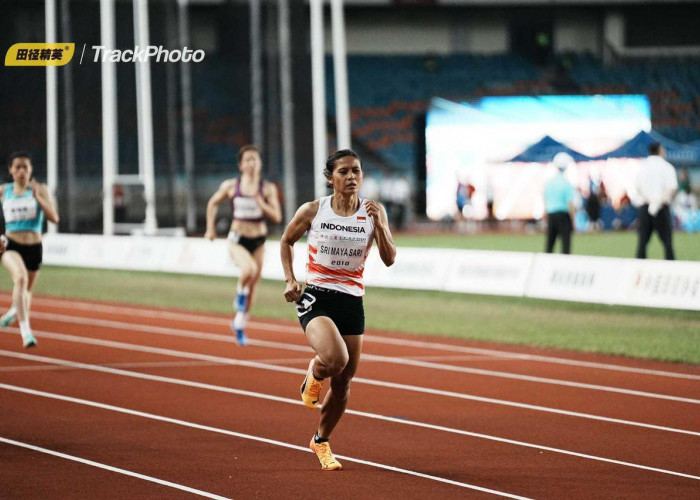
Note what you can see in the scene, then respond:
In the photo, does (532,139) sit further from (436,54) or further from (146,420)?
(146,420)

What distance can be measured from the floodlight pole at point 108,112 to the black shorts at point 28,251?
12947 millimetres

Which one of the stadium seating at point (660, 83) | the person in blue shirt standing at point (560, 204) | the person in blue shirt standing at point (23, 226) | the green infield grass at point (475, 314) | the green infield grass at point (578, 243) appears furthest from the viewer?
the stadium seating at point (660, 83)

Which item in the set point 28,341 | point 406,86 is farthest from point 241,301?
A: point 406,86

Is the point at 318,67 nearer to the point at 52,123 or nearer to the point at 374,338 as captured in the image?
the point at 52,123

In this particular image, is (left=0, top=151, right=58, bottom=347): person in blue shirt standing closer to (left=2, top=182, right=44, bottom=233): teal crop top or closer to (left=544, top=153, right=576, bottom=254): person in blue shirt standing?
(left=2, top=182, right=44, bottom=233): teal crop top

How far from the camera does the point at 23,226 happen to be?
1331cm

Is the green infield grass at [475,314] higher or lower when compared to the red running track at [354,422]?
higher

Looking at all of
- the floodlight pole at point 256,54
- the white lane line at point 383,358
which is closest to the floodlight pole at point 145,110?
the floodlight pole at point 256,54

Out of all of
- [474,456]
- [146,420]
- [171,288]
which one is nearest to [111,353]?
[146,420]

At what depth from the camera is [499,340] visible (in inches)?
574

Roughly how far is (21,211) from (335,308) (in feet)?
22.6

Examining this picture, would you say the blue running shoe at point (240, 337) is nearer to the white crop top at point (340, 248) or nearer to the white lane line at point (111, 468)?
the white lane line at point (111, 468)

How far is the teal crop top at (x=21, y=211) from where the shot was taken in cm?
1327

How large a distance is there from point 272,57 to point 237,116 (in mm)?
14711
